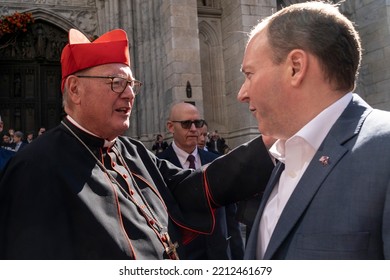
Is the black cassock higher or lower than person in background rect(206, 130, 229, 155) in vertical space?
lower

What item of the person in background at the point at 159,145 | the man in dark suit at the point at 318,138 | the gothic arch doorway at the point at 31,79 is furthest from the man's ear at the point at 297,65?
the gothic arch doorway at the point at 31,79

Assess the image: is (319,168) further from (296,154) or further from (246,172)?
(246,172)

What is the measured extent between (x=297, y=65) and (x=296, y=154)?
12.0 inches

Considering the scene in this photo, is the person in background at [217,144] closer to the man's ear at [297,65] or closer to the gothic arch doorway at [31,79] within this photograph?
the gothic arch doorway at [31,79]

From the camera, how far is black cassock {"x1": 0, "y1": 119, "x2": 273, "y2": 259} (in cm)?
171

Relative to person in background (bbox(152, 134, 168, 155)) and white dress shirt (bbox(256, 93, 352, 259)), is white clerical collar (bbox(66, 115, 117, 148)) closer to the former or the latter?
white dress shirt (bbox(256, 93, 352, 259))

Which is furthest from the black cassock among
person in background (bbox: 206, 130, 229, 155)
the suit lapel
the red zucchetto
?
person in background (bbox: 206, 130, 229, 155)

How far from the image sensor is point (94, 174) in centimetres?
199

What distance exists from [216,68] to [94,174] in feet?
31.7

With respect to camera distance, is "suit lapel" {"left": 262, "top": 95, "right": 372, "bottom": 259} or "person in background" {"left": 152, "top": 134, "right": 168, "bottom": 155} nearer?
"suit lapel" {"left": 262, "top": 95, "right": 372, "bottom": 259}

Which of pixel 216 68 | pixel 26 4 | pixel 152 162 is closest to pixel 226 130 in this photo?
pixel 216 68

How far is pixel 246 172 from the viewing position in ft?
7.16

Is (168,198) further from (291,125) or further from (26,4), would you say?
(26,4)

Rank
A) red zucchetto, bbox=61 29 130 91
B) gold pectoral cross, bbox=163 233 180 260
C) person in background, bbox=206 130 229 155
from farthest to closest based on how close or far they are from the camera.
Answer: person in background, bbox=206 130 229 155
red zucchetto, bbox=61 29 130 91
gold pectoral cross, bbox=163 233 180 260
